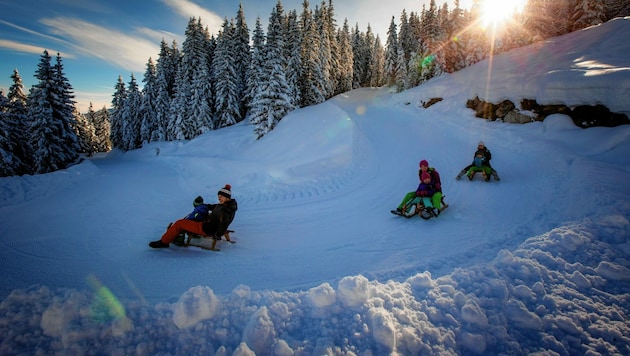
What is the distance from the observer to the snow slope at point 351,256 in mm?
2695

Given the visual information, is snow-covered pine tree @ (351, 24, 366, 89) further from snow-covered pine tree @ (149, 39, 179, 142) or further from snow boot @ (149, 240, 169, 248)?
snow boot @ (149, 240, 169, 248)

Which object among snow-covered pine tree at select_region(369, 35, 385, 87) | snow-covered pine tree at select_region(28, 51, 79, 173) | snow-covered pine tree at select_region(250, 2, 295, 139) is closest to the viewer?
snow-covered pine tree at select_region(28, 51, 79, 173)

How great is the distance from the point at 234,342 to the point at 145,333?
0.91 meters

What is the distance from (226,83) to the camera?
1315 inches

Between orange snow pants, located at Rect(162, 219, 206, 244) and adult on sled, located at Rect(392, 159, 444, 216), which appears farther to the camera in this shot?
adult on sled, located at Rect(392, 159, 444, 216)

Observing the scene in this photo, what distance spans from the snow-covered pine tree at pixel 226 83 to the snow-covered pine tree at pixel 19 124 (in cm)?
1782

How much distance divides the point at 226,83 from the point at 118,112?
23709 mm

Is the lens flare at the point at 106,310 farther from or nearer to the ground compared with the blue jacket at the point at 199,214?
nearer to the ground

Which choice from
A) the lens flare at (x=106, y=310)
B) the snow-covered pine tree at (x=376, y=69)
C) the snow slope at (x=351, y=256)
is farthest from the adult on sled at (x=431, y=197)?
the snow-covered pine tree at (x=376, y=69)

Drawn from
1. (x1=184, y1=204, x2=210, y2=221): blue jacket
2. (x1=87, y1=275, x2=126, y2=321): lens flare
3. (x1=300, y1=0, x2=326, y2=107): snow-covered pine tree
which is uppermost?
(x1=300, y1=0, x2=326, y2=107): snow-covered pine tree

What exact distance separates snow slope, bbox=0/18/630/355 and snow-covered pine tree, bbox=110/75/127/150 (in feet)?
116

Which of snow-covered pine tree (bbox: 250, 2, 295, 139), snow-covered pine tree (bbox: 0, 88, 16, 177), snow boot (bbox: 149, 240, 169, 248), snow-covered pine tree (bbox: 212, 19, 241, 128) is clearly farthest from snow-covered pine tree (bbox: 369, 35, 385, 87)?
snow boot (bbox: 149, 240, 169, 248)

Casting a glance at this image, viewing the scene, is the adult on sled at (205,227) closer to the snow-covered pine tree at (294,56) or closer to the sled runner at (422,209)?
the sled runner at (422,209)

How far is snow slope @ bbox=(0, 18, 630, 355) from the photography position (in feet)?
8.84
